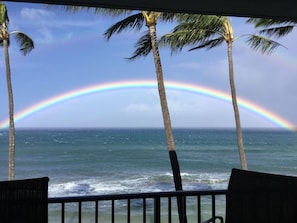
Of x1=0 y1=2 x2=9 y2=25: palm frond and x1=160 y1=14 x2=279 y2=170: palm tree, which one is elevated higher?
x1=0 y1=2 x2=9 y2=25: palm frond

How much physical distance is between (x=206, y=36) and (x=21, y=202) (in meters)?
9.07

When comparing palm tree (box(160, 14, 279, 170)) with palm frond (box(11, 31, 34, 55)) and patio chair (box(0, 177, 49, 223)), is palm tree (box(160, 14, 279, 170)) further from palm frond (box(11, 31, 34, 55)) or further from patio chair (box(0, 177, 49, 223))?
patio chair (box(0, 177, 49, 223))

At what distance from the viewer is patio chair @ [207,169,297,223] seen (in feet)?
6.36

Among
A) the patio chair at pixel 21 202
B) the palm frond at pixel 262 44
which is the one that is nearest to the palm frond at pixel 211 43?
the palm frond at pixel 262 44

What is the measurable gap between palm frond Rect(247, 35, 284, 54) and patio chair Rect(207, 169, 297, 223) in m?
8.76

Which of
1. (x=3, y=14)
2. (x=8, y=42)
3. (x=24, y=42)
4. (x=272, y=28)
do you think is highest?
(x=3, y=14)

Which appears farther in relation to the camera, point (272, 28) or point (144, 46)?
point (144, 46)

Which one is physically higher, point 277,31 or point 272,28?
point 272,28

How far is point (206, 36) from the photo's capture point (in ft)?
33.6

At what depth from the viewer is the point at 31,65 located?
30141 mm

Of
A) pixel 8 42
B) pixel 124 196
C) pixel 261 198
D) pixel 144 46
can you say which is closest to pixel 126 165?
pixel 8 42

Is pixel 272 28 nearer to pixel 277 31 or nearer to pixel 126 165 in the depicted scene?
pixel 277 31

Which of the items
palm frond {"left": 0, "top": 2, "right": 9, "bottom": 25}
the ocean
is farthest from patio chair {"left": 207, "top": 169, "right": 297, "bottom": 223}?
the ocean

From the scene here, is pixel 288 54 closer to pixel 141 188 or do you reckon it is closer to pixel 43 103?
pixel 141 188
